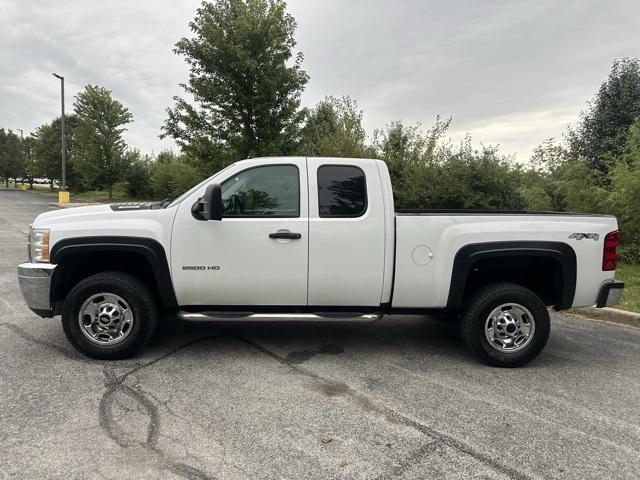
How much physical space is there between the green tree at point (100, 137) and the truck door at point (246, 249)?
28660 mm

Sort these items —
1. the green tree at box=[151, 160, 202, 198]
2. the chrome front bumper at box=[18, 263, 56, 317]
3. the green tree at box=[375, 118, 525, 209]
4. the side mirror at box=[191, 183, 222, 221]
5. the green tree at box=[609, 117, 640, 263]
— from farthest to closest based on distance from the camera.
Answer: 1. the green tree at box=[151, 160, 202, 198]
2. the green tree at box=[375, 118, 525, 209]
3. the green tree at box=[609, 117, 640, 263]
4. the chrome front bumper at box=[18, 263, 56, 317]
5. the side mirror at box=[191, 183, 222, 221]

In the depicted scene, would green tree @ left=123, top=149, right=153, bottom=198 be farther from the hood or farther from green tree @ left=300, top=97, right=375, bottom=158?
the hood

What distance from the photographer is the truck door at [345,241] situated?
167 inches

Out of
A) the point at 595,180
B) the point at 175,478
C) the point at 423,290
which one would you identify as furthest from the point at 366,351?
the point at 595,180

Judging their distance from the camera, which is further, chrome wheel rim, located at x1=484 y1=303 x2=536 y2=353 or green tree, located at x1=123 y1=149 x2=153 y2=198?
green tree, located at x1=123 y1=149 x2=153 y2=198

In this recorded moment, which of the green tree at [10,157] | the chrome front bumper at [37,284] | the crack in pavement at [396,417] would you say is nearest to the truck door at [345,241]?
the crack in pavement at [396,417]

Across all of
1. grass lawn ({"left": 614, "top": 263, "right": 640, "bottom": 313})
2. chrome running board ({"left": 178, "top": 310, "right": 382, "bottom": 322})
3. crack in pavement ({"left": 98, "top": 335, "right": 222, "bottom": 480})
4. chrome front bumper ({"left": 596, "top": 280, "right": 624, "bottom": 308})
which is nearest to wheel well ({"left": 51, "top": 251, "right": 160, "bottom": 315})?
chrome running board ({"left": 178, "top": 310, "right": 382, "bottom": 322})

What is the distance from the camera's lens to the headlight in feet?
13.9

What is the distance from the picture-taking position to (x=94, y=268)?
4582 mm

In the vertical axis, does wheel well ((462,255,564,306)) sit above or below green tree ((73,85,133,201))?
below

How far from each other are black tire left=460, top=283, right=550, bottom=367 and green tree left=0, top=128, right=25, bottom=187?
249 feet

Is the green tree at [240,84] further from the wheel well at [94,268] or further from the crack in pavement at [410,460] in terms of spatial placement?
Result: the crack in pavement at [410,460]

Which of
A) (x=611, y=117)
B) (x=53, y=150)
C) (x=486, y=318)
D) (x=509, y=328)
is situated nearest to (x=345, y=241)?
(x=486, y=318)

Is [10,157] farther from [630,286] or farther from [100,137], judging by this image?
[630,286]
